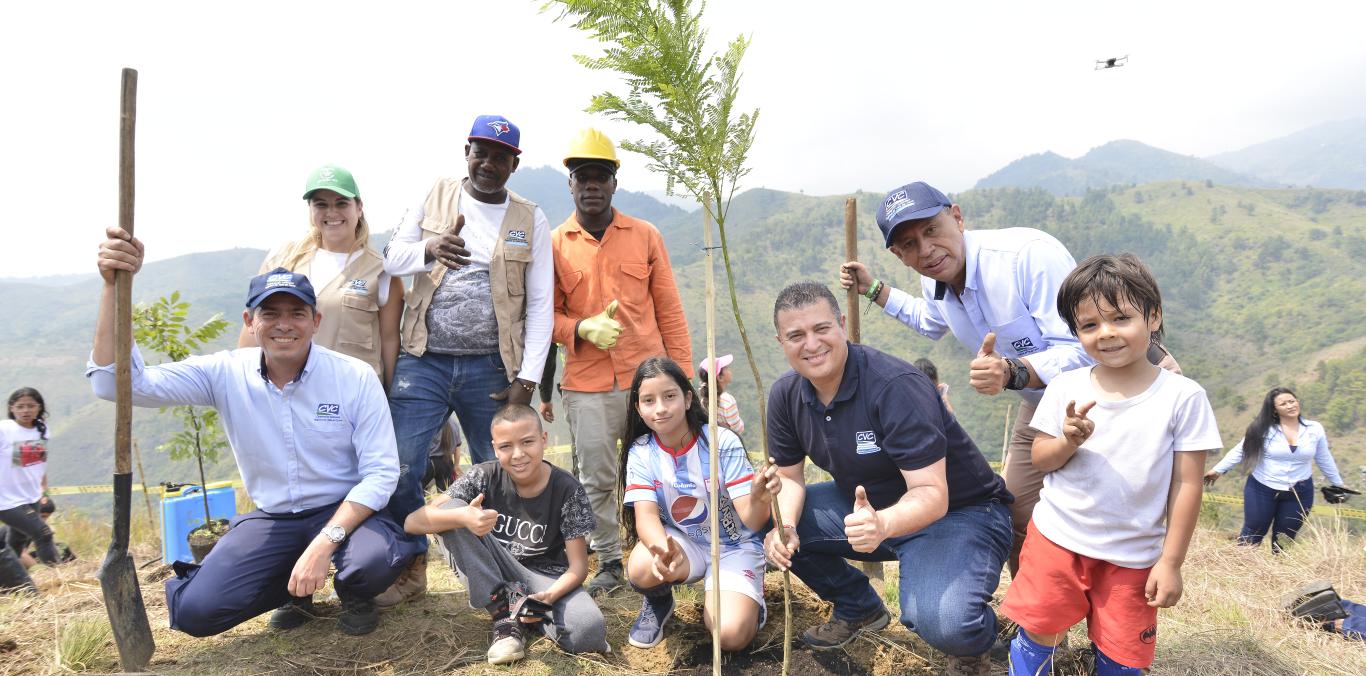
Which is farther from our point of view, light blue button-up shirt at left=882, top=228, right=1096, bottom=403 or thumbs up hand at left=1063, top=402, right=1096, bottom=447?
light blue button-up shirt at left=882, top=228, right=1096, bottom=403

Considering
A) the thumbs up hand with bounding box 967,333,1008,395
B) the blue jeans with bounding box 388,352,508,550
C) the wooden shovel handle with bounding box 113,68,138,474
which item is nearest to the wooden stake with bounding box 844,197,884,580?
the thumbs up hand with bounding box 967,333,1008,395

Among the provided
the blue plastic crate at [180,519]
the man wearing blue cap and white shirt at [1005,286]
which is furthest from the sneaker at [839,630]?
the blue plastic crate at [180,519]

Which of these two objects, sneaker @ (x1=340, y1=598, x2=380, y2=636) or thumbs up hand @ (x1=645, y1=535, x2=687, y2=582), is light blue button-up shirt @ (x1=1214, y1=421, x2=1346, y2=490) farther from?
sneaker @ (x1=340, y1=598, x2=380, y2=636)

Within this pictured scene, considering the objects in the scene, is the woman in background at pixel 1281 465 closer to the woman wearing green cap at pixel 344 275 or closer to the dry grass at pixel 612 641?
the dry grass at pixel 612 641

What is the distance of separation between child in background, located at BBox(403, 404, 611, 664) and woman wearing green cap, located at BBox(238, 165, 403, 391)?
946 millimetres

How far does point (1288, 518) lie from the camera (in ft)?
23.6

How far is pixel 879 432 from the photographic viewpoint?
293 centimetres

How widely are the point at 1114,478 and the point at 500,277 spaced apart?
3.05 meters

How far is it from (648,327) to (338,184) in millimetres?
1911

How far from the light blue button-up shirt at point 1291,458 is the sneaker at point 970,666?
638cm

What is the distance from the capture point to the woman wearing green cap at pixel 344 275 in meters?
3.75

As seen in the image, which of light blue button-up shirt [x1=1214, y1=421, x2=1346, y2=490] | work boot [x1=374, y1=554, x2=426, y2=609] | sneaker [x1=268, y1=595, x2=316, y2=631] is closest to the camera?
sneaker [x1=268, y1=595, x2=316, y2=631]

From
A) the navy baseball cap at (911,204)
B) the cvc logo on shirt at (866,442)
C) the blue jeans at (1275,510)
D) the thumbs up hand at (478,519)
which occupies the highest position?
the navy baseball cap at (911,204)

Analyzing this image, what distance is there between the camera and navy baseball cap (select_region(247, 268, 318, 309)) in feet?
10.1
